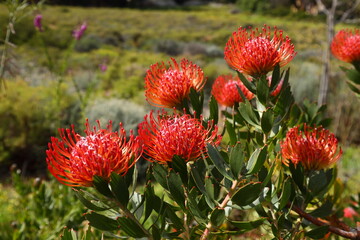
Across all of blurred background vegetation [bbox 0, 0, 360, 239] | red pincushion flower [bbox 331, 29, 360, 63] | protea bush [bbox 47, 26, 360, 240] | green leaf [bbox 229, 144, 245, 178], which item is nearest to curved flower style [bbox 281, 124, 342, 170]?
protea bush [bbox 47, 26, 360, 240]

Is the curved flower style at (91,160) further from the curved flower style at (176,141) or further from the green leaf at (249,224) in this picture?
the green leaf at (249,224)

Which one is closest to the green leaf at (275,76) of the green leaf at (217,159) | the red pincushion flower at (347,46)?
the green leaf at (217,159)

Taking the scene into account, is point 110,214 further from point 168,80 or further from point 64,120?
point 64,120

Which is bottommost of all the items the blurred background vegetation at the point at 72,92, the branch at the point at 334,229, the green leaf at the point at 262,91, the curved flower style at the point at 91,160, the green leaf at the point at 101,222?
the blurred background vegetation at the point at 72,92

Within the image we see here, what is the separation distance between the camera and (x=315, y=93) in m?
7.09

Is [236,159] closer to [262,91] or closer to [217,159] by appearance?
[217,159]

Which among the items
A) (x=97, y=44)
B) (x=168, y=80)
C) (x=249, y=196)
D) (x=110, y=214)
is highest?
(x=168, y=80)

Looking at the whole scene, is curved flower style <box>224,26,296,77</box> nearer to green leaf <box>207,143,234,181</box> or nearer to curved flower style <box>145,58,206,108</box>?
curved flower style <box>145,58,206,108</box>

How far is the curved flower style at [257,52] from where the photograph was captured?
82 cm

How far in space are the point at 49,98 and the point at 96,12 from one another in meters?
20.9

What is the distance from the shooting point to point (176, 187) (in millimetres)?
677

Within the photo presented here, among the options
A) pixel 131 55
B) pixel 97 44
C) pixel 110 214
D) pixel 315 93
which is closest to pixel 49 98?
pixel 315 93

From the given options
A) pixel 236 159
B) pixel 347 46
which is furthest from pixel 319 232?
pixel 347 46

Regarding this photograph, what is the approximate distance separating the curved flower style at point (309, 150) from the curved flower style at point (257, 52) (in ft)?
0.56
